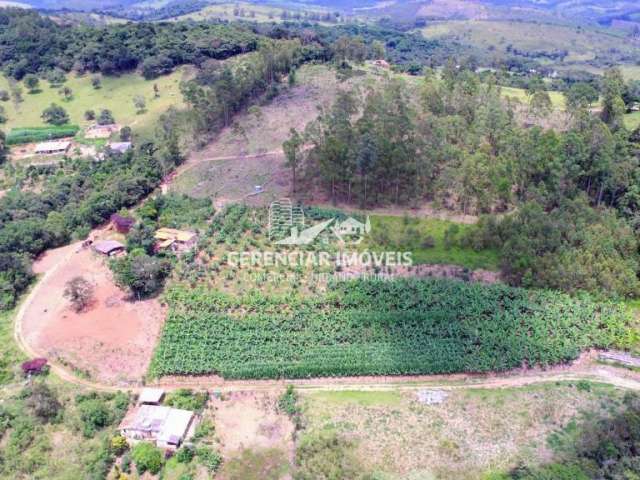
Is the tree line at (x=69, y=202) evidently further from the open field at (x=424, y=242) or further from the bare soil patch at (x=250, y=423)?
Result: the open field at (x=424, y=242)

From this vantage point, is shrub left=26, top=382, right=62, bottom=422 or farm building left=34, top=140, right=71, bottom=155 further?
farm building left=34, top=140, right=71, bottom=155

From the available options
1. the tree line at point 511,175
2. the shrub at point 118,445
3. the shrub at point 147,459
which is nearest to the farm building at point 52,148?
the tree line at point 511,175

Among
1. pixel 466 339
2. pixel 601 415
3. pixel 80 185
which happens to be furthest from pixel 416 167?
pixel 80 185

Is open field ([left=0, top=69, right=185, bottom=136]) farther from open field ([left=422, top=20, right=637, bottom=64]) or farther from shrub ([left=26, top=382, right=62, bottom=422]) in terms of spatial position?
open field ([left=422, top=20, right=637, bottom=64])

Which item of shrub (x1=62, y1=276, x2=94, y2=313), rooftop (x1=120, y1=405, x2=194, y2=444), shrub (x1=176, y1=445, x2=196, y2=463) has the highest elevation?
shrub (x1=62, y1=276, x2=94, y2=313)

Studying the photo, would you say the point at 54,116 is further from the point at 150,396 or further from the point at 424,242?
the point at 424,242

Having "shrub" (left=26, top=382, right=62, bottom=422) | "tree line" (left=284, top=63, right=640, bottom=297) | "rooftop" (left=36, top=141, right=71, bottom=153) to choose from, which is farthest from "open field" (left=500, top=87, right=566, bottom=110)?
"shrub" (left=26, top=382, right=62, bottom=422)
